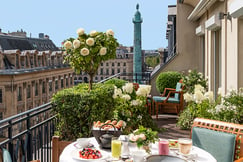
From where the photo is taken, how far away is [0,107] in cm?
4588

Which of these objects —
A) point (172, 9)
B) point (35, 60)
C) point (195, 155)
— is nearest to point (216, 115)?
point (195, 155)

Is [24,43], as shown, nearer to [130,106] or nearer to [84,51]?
[130,106]

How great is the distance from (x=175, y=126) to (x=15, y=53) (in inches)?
2016

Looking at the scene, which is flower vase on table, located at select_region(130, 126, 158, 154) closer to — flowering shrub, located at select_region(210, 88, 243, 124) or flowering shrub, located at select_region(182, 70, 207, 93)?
flowering shrub, located at select_region(210, 88, 243, 124)

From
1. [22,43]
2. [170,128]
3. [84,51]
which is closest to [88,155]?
[84,51]

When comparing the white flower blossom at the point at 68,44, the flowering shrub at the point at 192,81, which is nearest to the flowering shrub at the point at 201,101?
the flowering shrub at the point at 192,81

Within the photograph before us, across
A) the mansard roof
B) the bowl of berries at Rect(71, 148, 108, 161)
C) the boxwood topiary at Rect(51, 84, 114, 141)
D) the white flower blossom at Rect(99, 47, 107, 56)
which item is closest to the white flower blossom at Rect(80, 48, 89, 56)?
the white flower blossom at Rect(99, 47, 107, 56)

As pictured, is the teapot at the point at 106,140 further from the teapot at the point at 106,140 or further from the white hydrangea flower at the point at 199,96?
the white hydrangea flower at the point at 199,96

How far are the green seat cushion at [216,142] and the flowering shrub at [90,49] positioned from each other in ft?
8.15

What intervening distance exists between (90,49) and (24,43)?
5716 centimetres

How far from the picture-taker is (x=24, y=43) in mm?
58500

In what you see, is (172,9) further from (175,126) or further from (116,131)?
(116,131)

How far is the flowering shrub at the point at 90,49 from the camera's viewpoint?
5.07 m

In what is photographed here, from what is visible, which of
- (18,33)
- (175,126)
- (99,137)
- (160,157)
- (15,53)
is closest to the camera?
(160,157)
